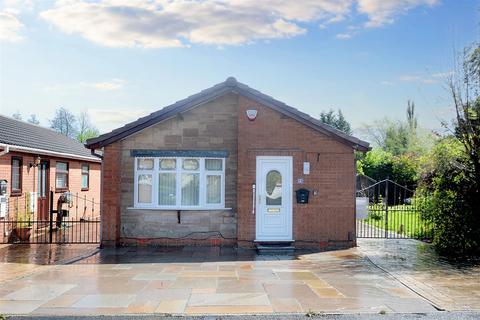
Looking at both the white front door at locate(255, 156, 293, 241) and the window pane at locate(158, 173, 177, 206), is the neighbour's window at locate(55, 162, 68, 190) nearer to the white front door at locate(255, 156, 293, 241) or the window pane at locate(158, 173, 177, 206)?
the window pane at locate(158, 173, 177, 206)

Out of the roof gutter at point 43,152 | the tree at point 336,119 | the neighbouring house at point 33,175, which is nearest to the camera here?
the roof gutter at point 43,152

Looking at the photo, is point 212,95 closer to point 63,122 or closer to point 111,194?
point 111,194

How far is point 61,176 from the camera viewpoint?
67.1 feet

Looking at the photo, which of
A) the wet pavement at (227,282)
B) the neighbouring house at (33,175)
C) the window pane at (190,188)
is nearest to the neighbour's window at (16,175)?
the neighbouring house at (33,175)

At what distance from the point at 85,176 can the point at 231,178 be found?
1234 centimetres

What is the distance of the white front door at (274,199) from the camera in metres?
13.6

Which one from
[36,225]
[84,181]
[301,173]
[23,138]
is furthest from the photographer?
[84,181]

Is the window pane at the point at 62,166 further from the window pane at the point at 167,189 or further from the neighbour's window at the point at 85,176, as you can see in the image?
the window pane at the point at 167,189

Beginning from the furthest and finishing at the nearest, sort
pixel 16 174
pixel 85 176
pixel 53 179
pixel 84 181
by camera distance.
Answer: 1. pixel 85 176
2. pixel 84 181
3. pixel 53 179
4. pixel 16 174

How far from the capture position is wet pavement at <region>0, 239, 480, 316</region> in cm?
751

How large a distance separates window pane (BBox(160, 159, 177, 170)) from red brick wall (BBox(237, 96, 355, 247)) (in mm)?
1923

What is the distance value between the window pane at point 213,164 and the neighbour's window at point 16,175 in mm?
6642

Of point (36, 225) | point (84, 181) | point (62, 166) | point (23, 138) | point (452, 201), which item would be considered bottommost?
point (36, 225)

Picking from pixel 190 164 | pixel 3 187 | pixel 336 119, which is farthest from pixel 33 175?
pixel 336 119
